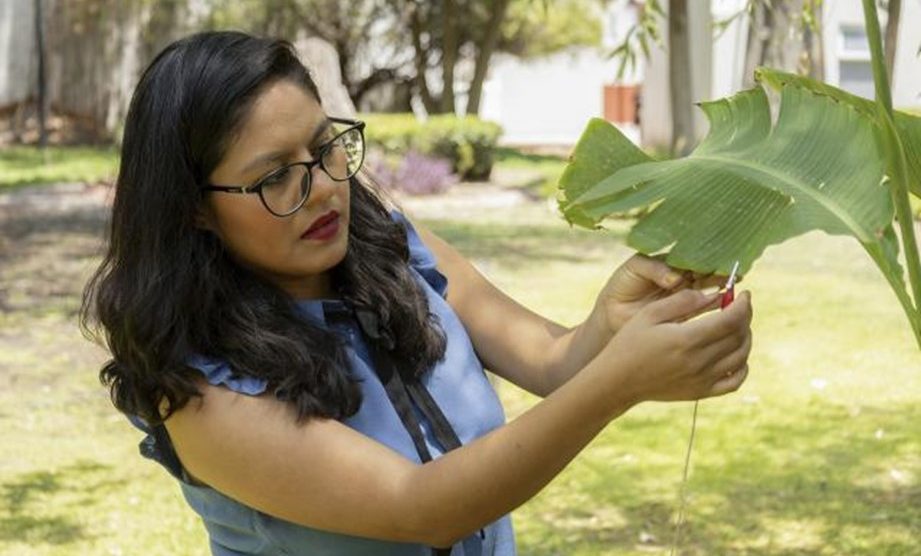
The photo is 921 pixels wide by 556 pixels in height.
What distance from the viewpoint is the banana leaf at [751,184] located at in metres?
2.19

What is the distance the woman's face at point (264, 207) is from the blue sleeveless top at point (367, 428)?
114mm

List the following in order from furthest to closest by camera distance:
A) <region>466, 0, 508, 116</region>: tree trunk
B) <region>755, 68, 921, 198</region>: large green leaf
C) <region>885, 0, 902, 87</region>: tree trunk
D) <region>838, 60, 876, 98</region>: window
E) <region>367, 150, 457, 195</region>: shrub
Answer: <region>466, 0, 508, 116</region>: tree trunk, <region>838, 60, 876, 98</region>: window, <region>367, 150, 457, 195</region>: shrub, <region>885, 0, 902, 87</region>: tree trunk, <region>755, 68, 921, 198</region>: large green leaf

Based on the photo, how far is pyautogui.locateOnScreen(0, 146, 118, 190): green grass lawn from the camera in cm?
1681

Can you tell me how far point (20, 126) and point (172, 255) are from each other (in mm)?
20362

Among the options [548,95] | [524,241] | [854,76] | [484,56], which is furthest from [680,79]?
[548,95]

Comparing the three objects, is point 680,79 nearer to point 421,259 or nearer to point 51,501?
point 51,501

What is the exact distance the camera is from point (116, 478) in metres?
5.63

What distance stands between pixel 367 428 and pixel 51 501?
3359 millimetres

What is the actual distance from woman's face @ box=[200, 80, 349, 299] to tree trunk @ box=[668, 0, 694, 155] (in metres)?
12.6

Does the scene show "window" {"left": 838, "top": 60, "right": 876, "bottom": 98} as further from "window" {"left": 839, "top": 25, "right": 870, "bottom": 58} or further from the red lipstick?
the red lipstick

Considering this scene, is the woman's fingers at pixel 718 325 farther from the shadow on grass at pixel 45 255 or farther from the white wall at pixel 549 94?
the white wall at pixel 549 94

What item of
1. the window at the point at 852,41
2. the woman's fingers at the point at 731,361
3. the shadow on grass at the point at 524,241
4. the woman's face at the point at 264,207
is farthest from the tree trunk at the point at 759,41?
the woman's fingers at the point at 731,361

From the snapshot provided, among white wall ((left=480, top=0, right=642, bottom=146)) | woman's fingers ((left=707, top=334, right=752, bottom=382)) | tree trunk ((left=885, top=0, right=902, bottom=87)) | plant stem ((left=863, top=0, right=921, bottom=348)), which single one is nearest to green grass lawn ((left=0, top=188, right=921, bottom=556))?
tree trunk ((left=885, top=0, right=902, bottom=87))

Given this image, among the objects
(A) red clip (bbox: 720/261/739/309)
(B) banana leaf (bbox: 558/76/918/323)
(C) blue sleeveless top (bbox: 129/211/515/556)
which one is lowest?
(C) blue sleeveless top (bbox: 129/211/515/556)
